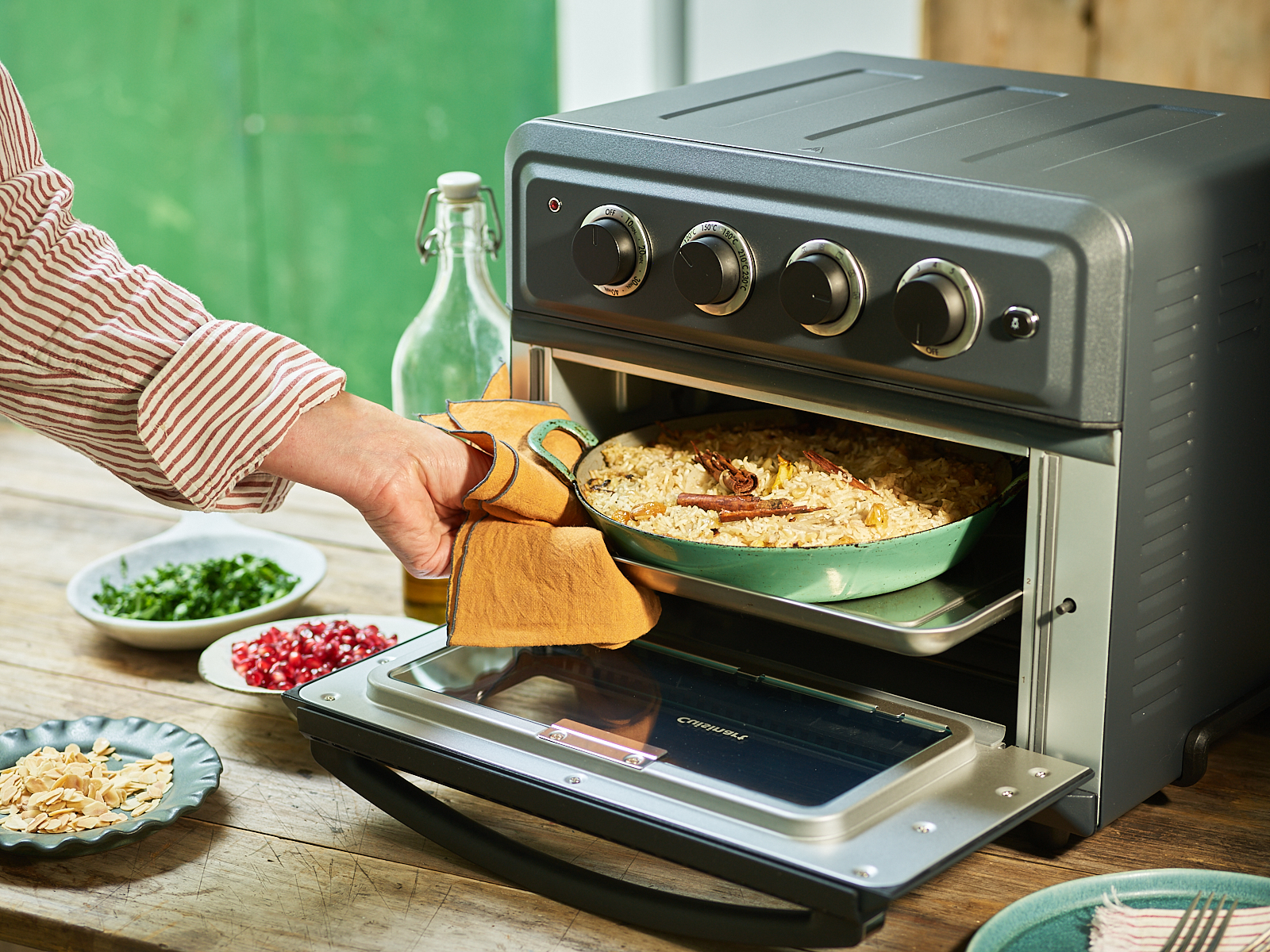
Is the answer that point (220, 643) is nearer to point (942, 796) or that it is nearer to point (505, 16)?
point (942, 796)

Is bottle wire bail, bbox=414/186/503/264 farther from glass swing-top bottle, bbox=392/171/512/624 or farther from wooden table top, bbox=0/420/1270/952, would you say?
wooden table top, bbox=0/420/1270/952

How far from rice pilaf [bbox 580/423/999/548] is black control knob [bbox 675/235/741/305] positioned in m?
0.15

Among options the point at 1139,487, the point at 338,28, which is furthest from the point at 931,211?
the point at 338,28

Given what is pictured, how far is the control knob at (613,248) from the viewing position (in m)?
1.00

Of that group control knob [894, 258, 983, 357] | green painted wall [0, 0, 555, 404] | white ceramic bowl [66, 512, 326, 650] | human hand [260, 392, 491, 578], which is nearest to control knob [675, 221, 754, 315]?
control knob [894, 258, 983, 357]

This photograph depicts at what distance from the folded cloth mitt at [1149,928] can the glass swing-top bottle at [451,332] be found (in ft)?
2.27

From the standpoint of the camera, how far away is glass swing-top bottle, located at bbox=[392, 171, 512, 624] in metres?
1.33

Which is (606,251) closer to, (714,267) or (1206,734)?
(714,267)

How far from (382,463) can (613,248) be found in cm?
25

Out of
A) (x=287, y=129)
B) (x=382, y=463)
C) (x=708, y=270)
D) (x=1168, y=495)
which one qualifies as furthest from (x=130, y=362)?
(x=287, y=129)

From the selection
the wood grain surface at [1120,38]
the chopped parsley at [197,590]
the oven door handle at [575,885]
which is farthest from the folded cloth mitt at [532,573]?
the wood grain surface at [1120,38]

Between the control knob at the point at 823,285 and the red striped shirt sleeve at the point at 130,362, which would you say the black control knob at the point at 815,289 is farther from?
the red striped shirt sleeve at the point at 130,362

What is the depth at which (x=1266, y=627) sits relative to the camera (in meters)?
1.07

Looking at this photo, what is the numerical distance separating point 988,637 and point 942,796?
0.19m
